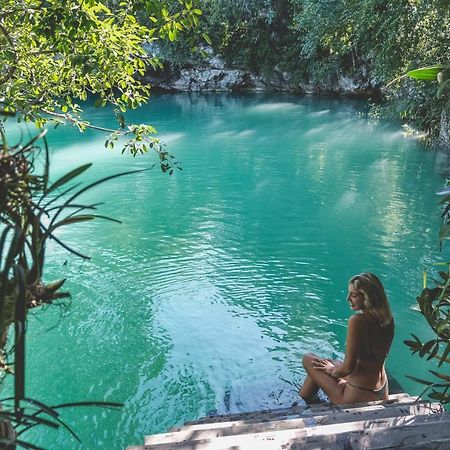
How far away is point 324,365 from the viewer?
3896 mm

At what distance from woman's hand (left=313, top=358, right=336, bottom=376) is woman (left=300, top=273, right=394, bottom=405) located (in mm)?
51

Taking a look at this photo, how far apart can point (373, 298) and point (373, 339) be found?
302 mm

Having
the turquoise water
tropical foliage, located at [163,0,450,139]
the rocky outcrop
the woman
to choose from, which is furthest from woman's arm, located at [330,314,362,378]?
the rocky outcrop

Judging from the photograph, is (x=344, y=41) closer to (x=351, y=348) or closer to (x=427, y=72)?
(x=351, y=348)

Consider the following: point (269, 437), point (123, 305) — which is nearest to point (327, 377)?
point (269, 437)

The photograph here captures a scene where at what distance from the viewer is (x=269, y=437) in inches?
86.4

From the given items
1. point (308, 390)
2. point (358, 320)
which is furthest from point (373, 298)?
point (308, 390)

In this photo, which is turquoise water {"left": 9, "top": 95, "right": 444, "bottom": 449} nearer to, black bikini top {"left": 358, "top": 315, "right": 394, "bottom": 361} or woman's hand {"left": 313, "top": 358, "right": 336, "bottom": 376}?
woman's hand {"left": 313, "top": 358, "right": 336, "bottom": 376}

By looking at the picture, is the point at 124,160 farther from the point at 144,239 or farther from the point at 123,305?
the point at 123,305

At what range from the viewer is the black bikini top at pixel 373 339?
3.41m

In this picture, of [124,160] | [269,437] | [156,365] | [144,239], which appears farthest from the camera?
[124,160]

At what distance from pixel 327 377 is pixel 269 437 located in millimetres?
1721

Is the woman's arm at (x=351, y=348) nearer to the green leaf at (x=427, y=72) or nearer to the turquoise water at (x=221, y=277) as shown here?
the turquoise water at (x=221, y=277)

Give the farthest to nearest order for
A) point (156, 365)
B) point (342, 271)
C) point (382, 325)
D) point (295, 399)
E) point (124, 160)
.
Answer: point (124, 160) < point (342, 271) < point (156, 365) < point (295, 399) < point (382, 325)
